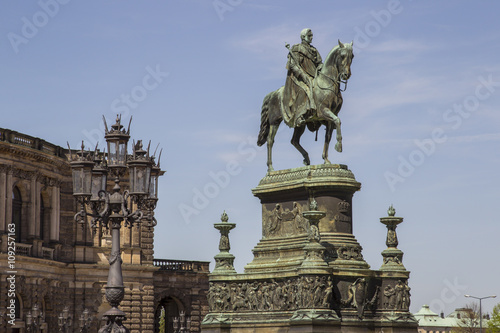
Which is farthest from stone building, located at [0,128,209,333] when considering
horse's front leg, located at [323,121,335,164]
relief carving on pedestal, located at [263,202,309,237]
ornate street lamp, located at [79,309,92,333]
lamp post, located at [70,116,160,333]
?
horse's front leg, located at [323,121,335,164]

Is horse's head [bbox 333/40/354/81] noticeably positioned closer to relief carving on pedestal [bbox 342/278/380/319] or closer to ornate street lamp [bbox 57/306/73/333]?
relief carving on pedestal [bbox 342/278/380/319]

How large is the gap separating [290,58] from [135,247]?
162 ft

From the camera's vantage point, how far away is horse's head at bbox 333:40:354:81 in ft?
112

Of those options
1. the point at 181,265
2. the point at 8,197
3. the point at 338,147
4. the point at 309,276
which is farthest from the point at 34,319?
the point at 309,276

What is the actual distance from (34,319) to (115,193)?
139ft

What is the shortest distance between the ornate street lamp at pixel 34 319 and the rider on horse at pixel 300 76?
39391 millimetres

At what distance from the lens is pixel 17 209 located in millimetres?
75312

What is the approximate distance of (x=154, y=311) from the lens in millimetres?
85938

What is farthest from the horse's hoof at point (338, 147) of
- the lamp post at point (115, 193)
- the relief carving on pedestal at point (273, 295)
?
the lamp post at point (115, 193)

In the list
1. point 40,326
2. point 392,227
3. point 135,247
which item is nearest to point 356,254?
point 392,227

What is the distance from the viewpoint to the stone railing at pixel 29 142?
72.8 m

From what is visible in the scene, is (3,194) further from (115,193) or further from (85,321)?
(115,193)

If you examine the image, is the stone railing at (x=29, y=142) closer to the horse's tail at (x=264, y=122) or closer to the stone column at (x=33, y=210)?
the stone column at (x=33, y=210)

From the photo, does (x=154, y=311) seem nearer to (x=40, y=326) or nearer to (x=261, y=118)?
(x=40, y=326)
